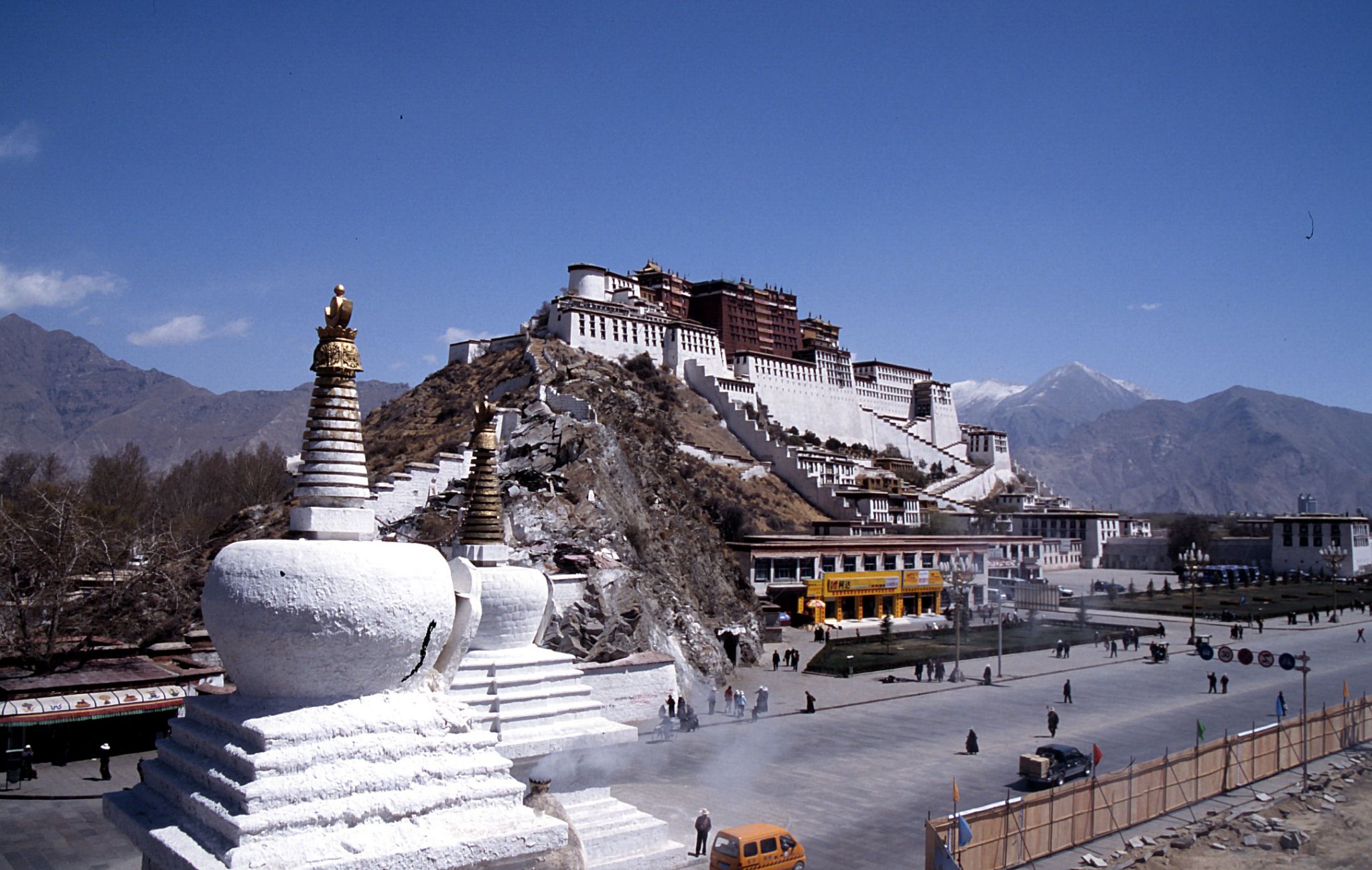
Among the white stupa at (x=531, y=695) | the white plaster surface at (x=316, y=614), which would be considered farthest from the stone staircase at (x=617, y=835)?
the white plaster surface at (x=316, y=614)

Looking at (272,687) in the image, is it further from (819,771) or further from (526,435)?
(526,435)

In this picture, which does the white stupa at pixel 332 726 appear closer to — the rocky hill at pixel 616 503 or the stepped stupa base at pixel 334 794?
the stepped stupa base at pixel 334 794

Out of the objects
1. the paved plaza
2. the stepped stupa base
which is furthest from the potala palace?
the stepped stupa base

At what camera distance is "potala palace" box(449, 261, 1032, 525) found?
233ft

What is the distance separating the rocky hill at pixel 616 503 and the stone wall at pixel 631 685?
2487 millimetres

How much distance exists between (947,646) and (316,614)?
34.2 m

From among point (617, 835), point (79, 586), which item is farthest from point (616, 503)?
point (617, 835)

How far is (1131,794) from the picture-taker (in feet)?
56.8

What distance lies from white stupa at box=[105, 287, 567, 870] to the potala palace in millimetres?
58804

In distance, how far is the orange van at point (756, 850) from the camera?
1338cm

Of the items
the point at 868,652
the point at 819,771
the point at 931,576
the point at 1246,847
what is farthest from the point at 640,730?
the point at 931,576

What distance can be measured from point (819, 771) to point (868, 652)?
1695 cm

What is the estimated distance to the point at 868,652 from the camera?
119 feet

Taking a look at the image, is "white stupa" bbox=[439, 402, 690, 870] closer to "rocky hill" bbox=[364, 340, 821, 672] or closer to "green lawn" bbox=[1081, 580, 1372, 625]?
"rocky hill" bbox=[364, 340, 821, 672]
